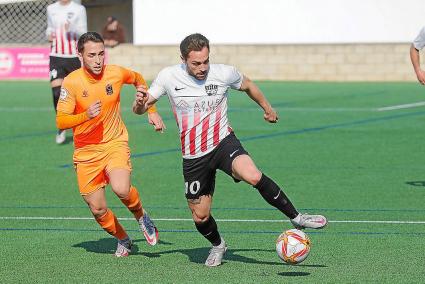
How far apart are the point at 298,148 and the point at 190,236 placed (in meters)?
7.22

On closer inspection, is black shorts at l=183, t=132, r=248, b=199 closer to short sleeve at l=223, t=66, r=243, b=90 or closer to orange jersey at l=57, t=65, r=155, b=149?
short sleeve at l=223, t=66, r=243, b=90

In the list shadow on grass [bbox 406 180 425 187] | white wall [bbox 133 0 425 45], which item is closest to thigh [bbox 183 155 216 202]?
shadow on grass [bbox 406 180 425 187]

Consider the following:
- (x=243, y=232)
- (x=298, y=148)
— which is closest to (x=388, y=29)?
(x=298, y=148)

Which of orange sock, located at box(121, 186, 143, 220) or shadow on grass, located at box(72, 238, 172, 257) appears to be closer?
orange sock, located at box(121, 186, 143, 220)

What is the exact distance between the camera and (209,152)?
28.9ft

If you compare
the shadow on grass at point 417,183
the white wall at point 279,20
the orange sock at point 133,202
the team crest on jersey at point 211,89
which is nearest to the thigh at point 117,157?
the orange sock at point 133,202

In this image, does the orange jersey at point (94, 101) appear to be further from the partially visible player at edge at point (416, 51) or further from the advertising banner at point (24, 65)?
the advertising banner at point (24, 65)

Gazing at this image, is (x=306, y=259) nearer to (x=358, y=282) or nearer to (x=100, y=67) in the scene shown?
(x=358, y=282)

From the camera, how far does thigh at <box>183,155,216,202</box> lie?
8.82m

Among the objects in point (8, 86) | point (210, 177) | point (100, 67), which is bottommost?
point (8, 86)

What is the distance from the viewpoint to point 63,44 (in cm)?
1838

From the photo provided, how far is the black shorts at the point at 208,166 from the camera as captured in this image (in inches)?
344

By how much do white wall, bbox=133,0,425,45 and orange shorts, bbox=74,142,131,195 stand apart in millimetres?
27303

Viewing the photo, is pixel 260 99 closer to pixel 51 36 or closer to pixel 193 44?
pixel 193 44
